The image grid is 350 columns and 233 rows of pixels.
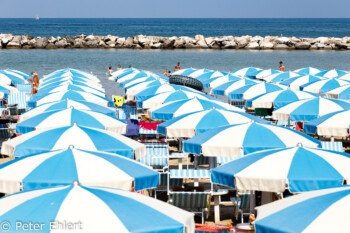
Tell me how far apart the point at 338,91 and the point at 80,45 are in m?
53.6

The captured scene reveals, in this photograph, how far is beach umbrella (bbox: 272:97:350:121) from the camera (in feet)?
42.0

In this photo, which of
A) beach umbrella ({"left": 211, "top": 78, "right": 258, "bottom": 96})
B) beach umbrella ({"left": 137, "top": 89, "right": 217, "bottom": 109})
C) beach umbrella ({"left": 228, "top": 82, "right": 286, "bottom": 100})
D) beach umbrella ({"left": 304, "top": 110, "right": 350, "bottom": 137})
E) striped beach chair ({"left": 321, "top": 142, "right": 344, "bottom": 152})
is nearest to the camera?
beach umbrella ({"left": 304, "top": 110, "right": 350, "bottom": 137})

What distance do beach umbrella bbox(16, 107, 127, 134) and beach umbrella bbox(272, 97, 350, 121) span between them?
3866 millimetres

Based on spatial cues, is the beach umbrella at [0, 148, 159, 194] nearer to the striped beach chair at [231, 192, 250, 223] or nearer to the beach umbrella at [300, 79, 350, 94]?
the striped beach chair at [231, 192, 250, 223]

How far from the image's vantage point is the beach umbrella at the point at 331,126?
10914mm

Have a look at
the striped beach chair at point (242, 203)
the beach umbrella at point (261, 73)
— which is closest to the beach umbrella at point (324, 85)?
the beach umbrella at point (261, 73)

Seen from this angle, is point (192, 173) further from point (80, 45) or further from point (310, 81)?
point (80, 45)

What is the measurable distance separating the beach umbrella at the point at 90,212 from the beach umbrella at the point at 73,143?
9.76ft

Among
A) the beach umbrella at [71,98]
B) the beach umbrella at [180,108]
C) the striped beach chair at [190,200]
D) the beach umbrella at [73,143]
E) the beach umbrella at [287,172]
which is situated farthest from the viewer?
the beach umbrella at [71,98]

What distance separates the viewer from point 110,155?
7156 mm

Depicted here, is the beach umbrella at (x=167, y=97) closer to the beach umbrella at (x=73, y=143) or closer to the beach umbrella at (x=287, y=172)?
the beach umbrella at (x=73, y=143)

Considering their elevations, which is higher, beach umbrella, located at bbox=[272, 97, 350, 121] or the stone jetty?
the stone jetty

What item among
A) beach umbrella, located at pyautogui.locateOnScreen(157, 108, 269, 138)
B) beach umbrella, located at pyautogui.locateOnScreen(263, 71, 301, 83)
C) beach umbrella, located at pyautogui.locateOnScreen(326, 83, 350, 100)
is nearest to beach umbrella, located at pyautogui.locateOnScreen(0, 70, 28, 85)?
beach umbrella, located at pyautogui.locateOnScreen(263, 71, 301, 83)

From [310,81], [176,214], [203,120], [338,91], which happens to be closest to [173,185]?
[203,120]
